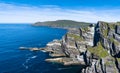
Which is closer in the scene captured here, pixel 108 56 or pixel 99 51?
pixel 108 56

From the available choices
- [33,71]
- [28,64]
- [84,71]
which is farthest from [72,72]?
[28,64]

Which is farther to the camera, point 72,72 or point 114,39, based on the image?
point 114,39

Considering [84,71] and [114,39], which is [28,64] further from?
[114,39]

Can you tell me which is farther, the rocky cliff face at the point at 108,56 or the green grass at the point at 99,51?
the green grass at the point at 99,51

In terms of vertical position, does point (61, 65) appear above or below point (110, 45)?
below

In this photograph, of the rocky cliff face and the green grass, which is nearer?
the rocky cliff face

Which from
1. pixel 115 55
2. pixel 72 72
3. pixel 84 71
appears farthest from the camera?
pixel 115 55

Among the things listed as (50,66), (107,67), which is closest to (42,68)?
(50,66)

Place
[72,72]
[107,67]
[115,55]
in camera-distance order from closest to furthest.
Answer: [107,67]
[72,72]
[115,55]

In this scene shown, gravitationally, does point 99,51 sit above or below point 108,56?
above
